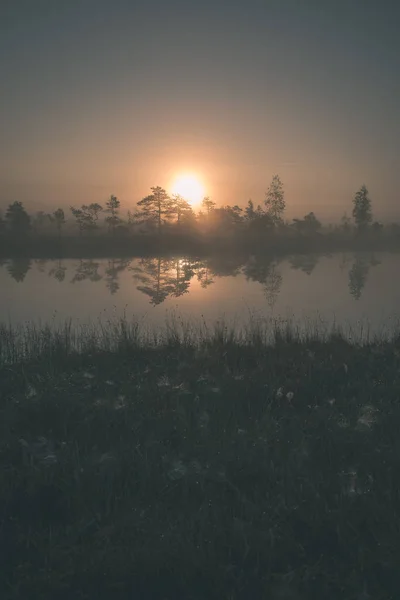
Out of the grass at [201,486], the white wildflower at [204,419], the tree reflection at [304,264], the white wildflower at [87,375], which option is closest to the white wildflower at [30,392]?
the grass at [201,486]

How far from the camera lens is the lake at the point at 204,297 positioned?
64.2 ft

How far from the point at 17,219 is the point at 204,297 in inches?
2328

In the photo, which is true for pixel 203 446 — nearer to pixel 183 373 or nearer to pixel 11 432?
pixel 11 432

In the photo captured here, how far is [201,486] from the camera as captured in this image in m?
5.23

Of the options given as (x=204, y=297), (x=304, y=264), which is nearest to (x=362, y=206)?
(x=304, y=264)

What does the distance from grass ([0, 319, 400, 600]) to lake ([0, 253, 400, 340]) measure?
8841 mm

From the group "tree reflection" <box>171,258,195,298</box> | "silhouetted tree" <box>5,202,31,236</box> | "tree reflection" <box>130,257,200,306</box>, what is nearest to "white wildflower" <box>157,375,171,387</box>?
"tree reflection" <box>130,257,200,306</box>

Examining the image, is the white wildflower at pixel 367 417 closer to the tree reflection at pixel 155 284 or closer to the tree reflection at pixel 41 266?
the tree reflection at pixel 155 284

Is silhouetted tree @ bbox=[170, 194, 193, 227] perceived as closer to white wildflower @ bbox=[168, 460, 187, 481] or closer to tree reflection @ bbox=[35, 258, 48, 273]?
tree reflection @ bbox=[35, 258, 48, 273]

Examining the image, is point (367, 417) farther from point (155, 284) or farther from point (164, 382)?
point (155, 284)

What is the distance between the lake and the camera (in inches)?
770

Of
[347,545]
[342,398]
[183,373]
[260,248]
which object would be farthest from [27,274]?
[260,248]

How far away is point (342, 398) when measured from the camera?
7898 millimetres

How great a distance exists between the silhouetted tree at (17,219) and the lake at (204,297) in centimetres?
3828
